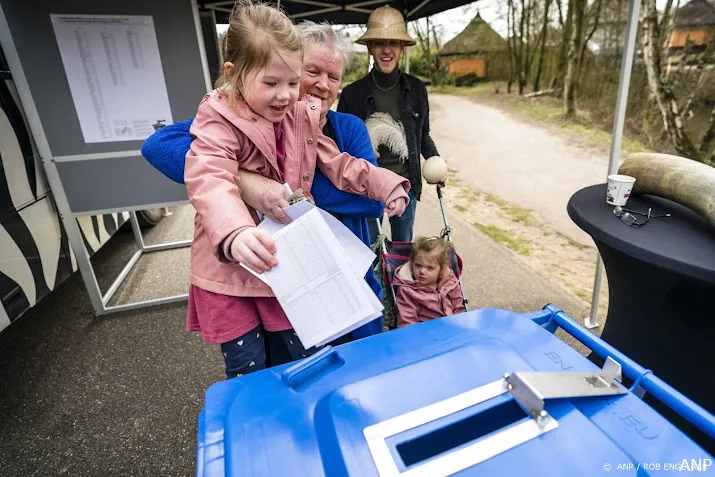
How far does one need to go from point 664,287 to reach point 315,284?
1270mm

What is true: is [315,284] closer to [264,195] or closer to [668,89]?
[264,195]

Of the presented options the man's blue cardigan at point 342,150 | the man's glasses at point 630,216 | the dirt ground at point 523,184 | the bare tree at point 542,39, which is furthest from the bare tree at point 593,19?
the man's blue cardigan at point 342,150

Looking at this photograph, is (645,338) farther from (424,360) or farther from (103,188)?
(103,188)

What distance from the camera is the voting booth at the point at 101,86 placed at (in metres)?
2.39

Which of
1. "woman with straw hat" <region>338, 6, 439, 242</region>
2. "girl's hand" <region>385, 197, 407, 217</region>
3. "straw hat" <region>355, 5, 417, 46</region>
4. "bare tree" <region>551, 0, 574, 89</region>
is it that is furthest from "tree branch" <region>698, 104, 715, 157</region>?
"girl's hand" <region>385, 197, 407, 217</region>

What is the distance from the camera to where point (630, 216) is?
1.41 meters

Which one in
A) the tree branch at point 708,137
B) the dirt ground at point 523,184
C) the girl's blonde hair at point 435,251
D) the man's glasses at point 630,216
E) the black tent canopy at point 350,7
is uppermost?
the black tent canopy at point 350,7

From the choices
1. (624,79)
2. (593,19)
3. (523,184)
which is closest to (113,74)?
(624,79)

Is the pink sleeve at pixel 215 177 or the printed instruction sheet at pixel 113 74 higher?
the printed instruction sheet at pixel 113 74

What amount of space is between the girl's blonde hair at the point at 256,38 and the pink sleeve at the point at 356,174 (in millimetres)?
289

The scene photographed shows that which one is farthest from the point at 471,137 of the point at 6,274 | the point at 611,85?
the point at 6,274

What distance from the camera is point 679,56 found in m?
7.93

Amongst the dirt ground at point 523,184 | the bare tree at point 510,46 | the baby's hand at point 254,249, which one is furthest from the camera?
the bare tree at point 510,46

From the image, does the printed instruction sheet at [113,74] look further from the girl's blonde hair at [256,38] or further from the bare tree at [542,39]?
the bare tree at [542,39]
